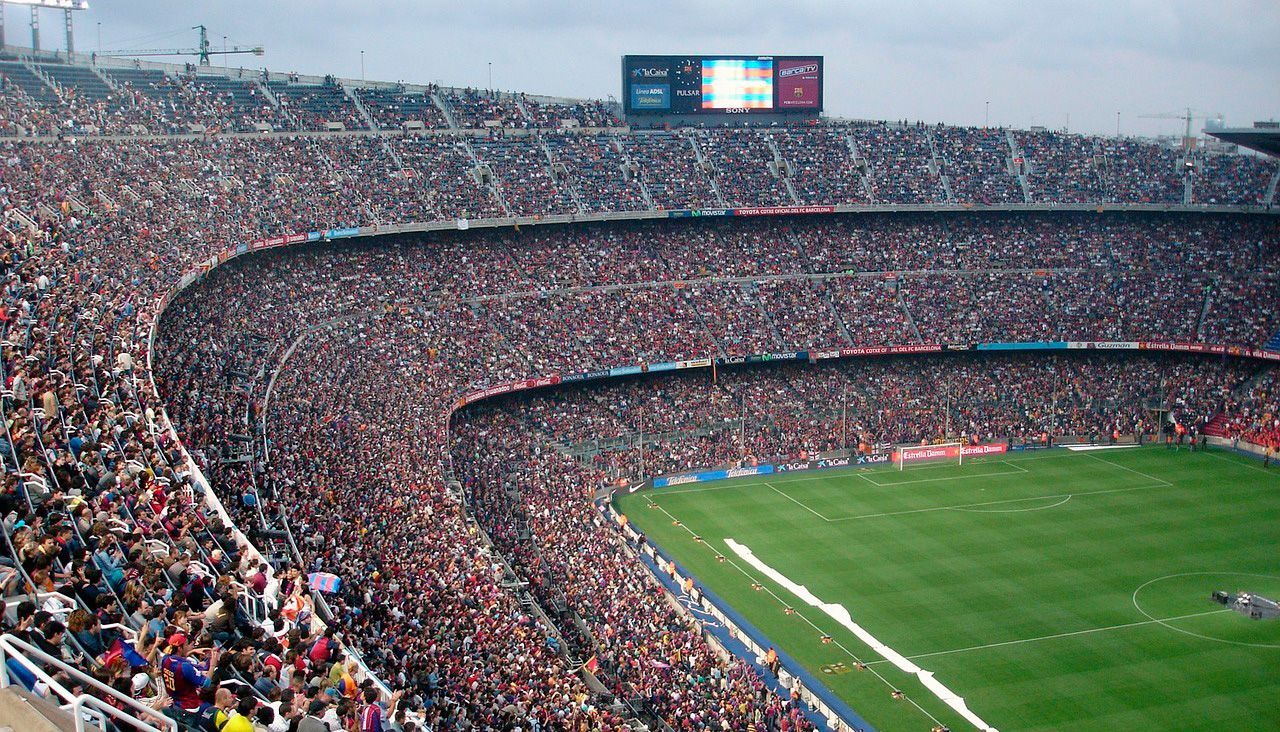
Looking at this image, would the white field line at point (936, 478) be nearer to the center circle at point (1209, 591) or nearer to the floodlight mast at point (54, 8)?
the center circle at point (1209, 591)

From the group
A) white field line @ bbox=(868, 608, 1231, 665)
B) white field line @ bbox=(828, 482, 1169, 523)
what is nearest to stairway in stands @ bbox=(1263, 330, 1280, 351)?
white field line @ bbox=(828, 482, 1169, 523)

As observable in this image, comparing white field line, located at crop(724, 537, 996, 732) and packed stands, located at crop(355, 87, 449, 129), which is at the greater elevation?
packed stands, located at crop(355, 87, 449, 129)

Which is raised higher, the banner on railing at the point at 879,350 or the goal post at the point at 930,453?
the banner on railing at the point at 879,350

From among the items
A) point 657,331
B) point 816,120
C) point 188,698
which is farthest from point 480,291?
point 188,698

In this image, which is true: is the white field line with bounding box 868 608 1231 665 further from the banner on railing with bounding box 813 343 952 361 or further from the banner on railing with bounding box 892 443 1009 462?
the banner on railing with bounding box 813 343 952 361

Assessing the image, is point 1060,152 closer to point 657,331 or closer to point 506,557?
point 657,331

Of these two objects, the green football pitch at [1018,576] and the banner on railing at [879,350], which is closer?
the green football pitch at [1018,576]

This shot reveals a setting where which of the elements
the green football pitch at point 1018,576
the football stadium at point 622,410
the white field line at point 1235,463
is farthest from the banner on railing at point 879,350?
the white field line at point 1235,463
